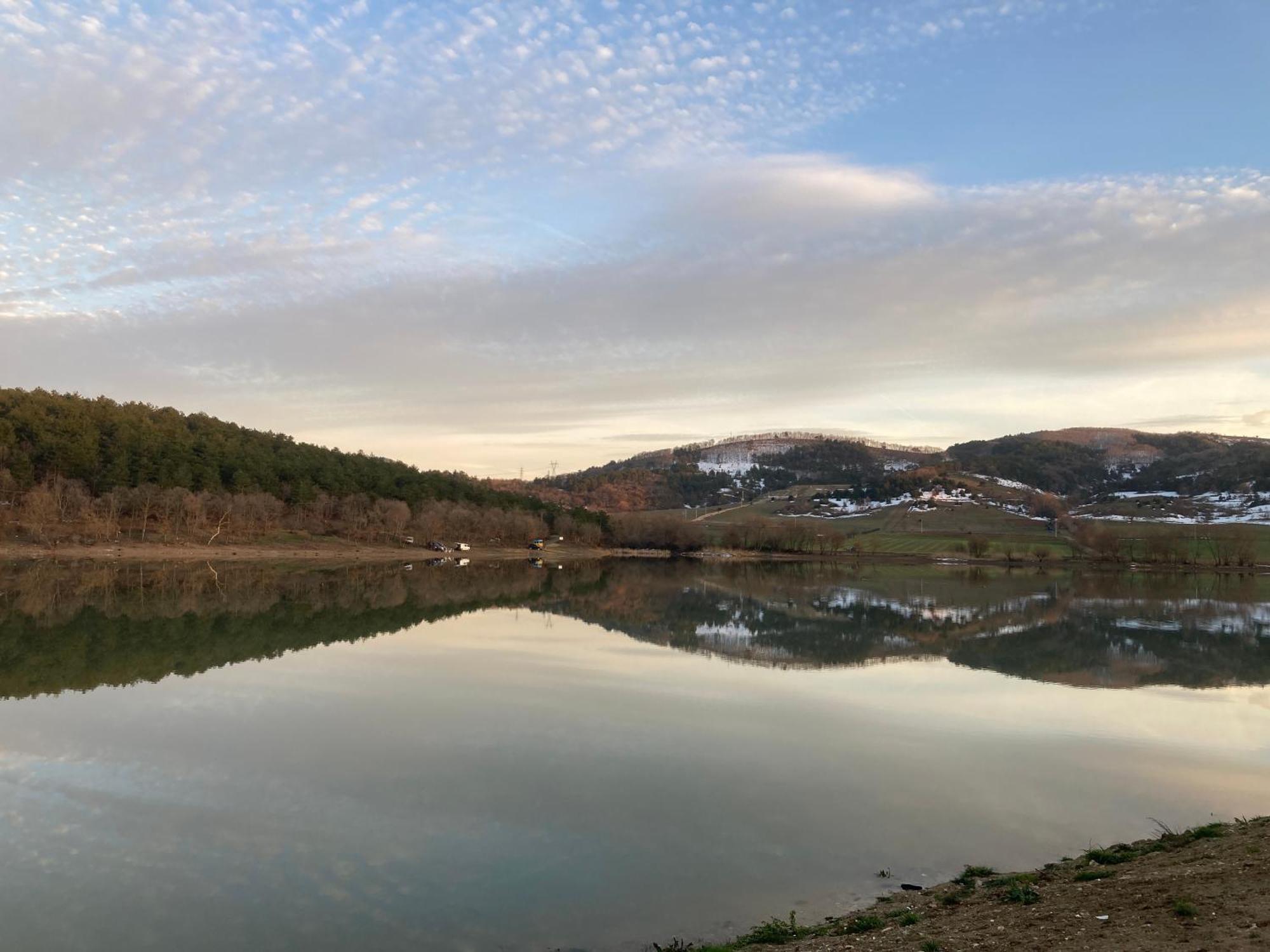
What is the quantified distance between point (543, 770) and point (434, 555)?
80.2 metres

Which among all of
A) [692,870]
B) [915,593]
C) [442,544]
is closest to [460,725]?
[692,870]

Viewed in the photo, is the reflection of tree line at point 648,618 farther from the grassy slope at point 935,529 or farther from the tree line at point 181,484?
the grassy slope at point 935,529

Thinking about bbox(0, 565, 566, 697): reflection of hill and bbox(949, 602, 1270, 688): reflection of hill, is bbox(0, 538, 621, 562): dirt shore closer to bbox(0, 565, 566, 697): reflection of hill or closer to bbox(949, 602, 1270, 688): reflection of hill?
bbox(0, 565, 566, 697): reflection of hill

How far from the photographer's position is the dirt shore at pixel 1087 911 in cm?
643

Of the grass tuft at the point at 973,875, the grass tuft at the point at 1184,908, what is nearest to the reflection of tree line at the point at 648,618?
the grass tuft at the point at 973,875

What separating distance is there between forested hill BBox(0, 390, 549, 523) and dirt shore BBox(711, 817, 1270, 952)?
7853cm

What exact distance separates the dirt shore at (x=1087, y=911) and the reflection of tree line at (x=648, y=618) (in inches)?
674

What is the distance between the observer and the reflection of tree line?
25.1 meters

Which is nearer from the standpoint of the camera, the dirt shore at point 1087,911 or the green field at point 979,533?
the dirt shore at point 1087,911

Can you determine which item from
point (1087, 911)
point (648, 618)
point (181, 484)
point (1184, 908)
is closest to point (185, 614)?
point (648, 618)

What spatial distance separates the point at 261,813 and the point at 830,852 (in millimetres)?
7123

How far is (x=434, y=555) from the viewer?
9069cm

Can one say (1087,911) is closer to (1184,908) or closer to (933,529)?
(1184,908)

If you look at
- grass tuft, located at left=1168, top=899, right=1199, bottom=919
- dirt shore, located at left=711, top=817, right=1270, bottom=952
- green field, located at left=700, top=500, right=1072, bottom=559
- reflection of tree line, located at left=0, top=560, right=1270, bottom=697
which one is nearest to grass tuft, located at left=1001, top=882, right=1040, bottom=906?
dirt shore, located at left=711, top=817, right=1270, bottom=952
